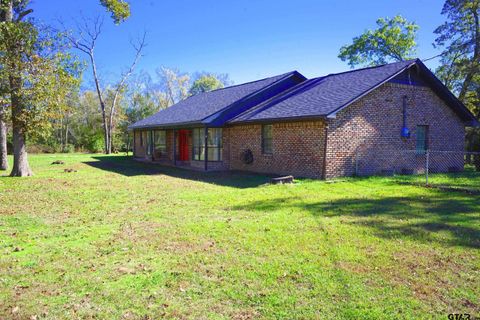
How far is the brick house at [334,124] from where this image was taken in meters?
13.4

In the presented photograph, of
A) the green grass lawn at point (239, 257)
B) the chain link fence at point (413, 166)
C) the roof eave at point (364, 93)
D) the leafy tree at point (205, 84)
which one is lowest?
the green grass lawn at point (239, 257)

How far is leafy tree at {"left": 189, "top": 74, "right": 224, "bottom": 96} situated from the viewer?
194 feet

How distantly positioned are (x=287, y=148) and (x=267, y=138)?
1518 millimetres

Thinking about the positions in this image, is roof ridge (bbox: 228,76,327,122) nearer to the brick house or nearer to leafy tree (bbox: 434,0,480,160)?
the brick house

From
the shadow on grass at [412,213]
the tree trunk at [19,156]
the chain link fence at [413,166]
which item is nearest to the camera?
the shadow on grass at [412,213]

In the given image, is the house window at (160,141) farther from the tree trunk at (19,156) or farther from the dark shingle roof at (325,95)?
the tree trunk at (19,156)

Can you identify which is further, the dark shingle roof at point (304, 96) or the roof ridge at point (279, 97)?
the roof ridge at point (279, 97)

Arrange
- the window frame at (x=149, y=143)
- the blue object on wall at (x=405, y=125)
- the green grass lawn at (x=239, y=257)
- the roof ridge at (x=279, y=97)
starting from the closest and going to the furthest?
1. the green grass lawn at (x=239, y=257)
2. the blue object on wall at (x=405, y=125)
3. the roof ridge at (x=279, y=97)
4. the window frame at (x=149, y=143)

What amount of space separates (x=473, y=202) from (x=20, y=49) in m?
15.8

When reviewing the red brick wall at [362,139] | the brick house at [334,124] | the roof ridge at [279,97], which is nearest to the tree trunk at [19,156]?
the brick house at [334,124]

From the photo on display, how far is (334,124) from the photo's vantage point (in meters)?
13.1

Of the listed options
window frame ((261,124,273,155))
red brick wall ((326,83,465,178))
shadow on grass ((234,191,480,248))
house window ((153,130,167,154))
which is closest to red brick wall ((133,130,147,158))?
house window ((153,130,167,154))

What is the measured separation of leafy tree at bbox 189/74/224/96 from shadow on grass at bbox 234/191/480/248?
51.7 meters

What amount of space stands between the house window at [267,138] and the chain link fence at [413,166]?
3748 mm
